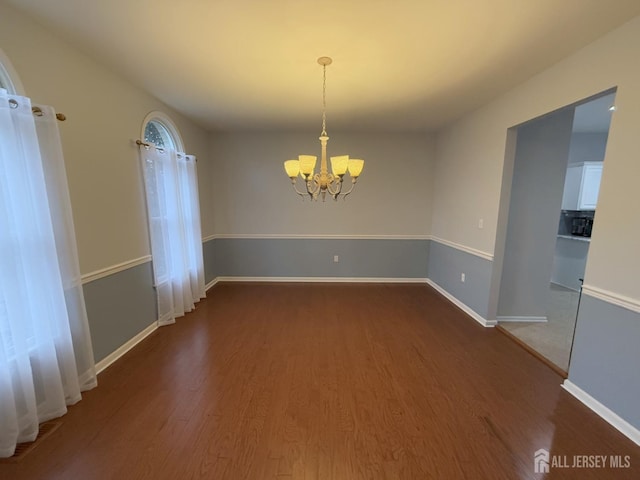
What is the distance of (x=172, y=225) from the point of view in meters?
3.12

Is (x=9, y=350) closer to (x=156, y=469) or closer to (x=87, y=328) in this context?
(x=87, y=328)

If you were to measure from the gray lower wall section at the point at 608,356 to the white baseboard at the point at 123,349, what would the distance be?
379 centimetres

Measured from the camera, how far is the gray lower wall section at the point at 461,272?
3.10 metres

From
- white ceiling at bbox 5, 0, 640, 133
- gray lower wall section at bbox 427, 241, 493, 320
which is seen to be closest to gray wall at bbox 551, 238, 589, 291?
gray lower wall section at bbox 427, 241, 493, 320

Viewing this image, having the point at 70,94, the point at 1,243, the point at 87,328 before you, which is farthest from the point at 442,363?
the point at 70,94

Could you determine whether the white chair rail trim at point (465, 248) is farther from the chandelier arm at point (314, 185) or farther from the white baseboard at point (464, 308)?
the chandelier arm at point (314, 185)

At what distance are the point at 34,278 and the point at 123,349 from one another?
120 cm

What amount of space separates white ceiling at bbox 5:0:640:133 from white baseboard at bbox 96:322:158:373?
2.50 m

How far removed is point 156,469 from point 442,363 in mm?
2213

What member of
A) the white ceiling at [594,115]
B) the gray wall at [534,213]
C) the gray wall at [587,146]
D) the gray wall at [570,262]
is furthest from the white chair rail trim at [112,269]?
the gray wall at [587,146]
